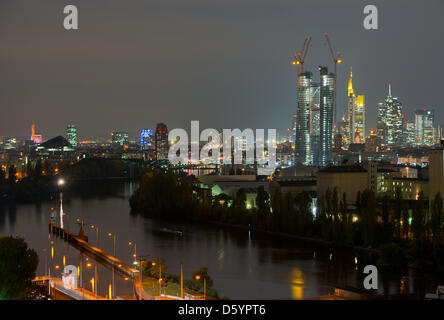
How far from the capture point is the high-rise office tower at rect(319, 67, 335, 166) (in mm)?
34219

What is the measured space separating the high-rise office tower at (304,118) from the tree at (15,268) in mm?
28775

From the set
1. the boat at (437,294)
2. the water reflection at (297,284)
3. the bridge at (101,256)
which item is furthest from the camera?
the water reflection at (297,284)

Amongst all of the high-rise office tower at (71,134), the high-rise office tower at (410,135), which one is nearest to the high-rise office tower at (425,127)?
the high-rise office tower at (410,135)

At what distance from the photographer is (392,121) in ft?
135

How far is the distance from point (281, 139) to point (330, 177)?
105 feet

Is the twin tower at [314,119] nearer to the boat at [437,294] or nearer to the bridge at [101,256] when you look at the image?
the bridge at [101,256]

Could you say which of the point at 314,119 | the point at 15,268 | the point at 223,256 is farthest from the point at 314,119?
the point at 15,268

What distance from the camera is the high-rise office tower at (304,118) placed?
112 ft

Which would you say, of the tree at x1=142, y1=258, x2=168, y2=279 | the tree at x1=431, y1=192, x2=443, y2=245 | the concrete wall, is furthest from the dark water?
the concrete wall

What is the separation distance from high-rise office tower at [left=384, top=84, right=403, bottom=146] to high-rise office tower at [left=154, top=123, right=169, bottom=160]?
48.6 feet

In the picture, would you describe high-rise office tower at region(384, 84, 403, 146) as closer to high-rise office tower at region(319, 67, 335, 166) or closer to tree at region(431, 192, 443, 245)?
high-rise office tower at region(319, 67, 335, 166)
